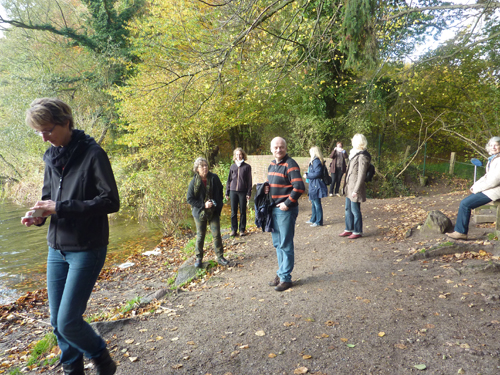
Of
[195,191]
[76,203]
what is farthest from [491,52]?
[76,203]

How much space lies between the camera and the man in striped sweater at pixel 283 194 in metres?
4.88

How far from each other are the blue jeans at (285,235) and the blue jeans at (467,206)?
124 inches

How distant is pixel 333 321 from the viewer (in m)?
4.07

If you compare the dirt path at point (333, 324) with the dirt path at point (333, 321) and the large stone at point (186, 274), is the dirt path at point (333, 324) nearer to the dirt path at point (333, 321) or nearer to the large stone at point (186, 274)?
the dirt path at point (333, 321)

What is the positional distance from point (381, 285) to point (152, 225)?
36.0ft

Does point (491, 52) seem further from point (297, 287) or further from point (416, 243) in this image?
point (297, 287)

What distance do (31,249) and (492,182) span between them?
12.9 meters

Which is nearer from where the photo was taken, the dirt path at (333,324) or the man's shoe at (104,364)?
the man's shoe at (104,364)

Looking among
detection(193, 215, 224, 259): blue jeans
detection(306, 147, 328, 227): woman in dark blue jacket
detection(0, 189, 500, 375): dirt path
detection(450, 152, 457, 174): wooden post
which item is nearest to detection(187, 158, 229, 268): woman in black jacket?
detection(193, 215, 224, 259): blue jeans

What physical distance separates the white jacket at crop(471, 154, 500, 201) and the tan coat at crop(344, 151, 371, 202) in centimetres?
195

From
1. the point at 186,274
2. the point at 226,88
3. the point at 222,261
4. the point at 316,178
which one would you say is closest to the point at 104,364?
the point at 186,274

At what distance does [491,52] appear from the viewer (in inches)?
454

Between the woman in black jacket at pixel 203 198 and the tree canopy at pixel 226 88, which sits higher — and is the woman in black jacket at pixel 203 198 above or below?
below

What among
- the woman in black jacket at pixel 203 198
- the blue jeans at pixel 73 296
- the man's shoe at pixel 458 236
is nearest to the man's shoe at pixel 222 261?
the woman in black jacket at pixel 203 198
